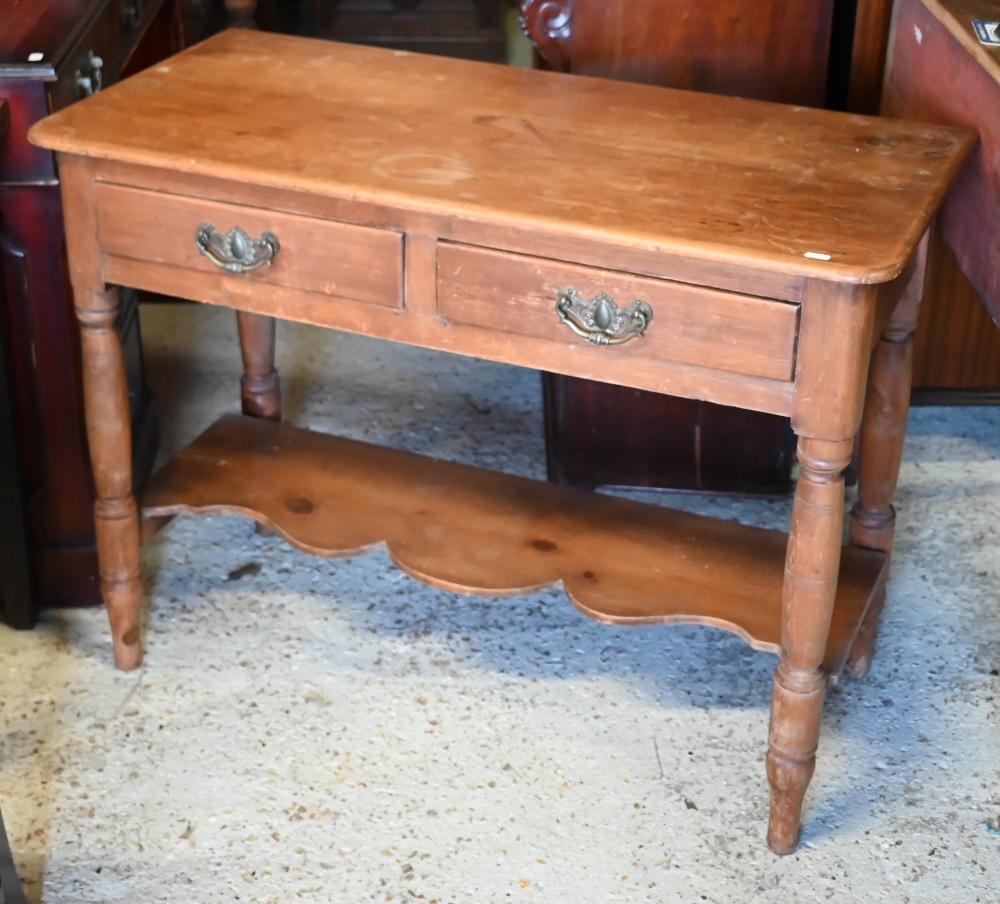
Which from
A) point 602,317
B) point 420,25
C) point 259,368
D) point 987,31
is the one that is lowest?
point 259,368

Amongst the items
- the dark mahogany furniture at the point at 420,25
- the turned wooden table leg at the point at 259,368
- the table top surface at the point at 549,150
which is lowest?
the turned wooden table leg at the point at 259,368

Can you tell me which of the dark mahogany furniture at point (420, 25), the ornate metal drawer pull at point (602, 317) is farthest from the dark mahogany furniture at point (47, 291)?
the dark mahogany furniture at point (420, 25)

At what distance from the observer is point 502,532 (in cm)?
207

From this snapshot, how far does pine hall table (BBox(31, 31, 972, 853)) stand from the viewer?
152 cm

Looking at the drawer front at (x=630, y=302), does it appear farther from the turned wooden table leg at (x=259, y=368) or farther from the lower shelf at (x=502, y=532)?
the turned wooden table leg at (x=259, y=368)

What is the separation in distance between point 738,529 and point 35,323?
1083 mm

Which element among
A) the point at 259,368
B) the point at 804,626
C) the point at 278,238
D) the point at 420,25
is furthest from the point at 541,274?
the point at 420,25

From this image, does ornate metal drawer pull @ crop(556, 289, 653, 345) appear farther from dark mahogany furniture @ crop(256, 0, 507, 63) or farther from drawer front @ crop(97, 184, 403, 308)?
dark mahogany furniture @ crop(256, 0, 507, 63)

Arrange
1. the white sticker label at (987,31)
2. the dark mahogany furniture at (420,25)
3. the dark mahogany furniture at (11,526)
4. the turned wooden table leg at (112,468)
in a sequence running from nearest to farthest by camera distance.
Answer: the white sticker label at (987,31), the turned wooden table leg at (112,468), the dark mahogany furniture at (11,526), the dark mahogany furniture at (420,25)

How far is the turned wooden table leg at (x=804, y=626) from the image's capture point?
1.58 metres

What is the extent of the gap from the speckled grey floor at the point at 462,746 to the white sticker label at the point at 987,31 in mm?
955

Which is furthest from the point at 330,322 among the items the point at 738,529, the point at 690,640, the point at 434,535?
the point at 690,640

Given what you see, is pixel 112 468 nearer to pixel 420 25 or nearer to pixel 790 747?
pixel 790 747

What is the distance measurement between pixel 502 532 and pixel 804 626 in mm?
540
